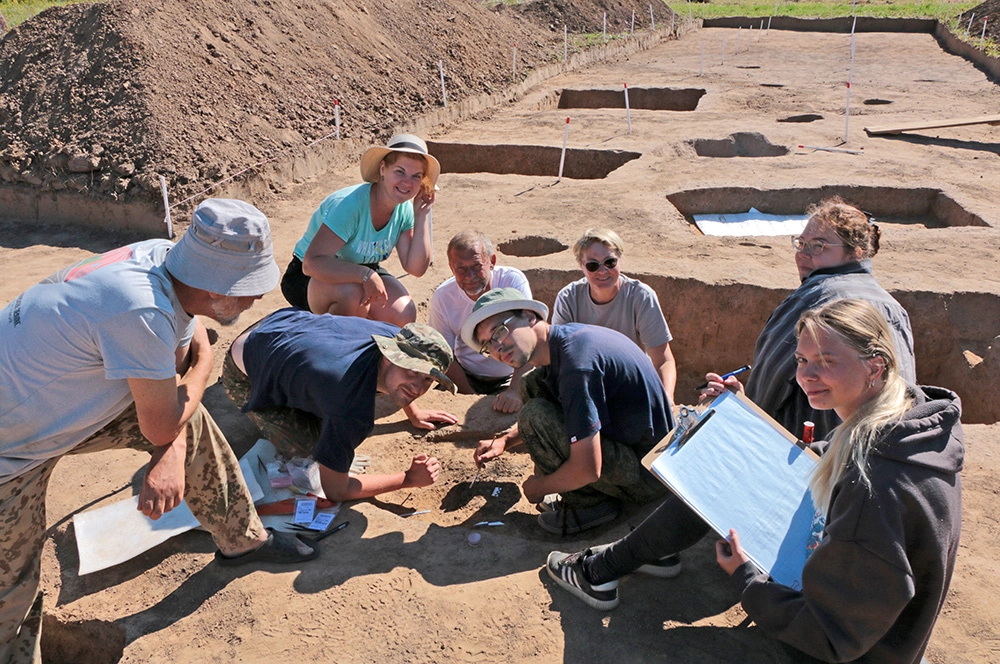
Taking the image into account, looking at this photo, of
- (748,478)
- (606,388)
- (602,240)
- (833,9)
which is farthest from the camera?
(833,9)

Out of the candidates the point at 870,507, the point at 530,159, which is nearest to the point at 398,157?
the point at 870,507

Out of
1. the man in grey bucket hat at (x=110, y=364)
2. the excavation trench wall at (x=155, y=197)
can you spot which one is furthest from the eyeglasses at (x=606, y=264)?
the excavation trench wall at (x=155, y=197)

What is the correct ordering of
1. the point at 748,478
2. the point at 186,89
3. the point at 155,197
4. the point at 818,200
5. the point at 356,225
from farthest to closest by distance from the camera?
the point at 186,89
the point at 818,200
the point at 155,197
the point at 356,225
the point at 748,478

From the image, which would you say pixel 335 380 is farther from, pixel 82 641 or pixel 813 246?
pixel 813 246

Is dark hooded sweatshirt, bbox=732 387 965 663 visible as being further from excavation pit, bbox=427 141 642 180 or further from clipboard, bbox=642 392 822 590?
excavation pit, bbox=427 141 642 180

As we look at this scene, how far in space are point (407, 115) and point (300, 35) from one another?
2038mm

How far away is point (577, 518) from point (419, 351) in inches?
48.6

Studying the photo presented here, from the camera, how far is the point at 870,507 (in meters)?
2.13

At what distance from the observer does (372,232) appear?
16.6ft

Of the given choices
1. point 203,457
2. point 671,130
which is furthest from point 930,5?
point 203,457

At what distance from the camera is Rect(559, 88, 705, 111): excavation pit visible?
15383 mm

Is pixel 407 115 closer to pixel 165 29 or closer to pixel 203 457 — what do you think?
pixel 165 29

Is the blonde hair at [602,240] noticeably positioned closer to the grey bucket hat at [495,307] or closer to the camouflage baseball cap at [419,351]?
the grey bucket hat at [495,307]

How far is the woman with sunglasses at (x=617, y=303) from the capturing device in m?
4.49
